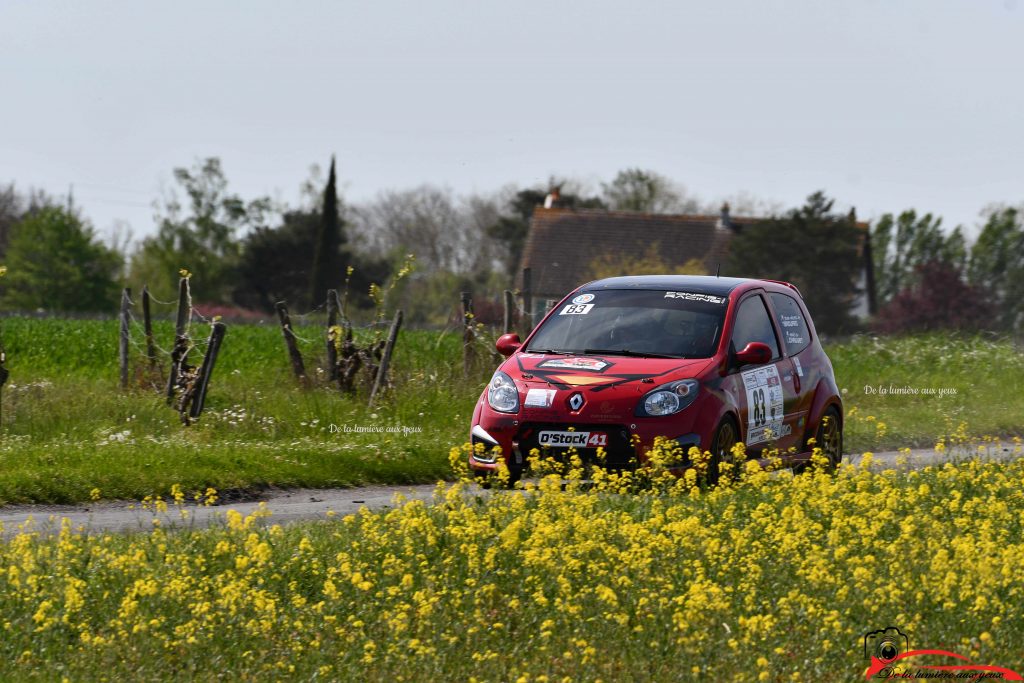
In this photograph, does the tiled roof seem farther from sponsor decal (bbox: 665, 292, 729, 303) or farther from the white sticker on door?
the white sticker on door

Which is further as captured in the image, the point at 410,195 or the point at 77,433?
the point at 410,195

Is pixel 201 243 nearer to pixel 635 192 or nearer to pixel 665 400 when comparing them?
pixel 635 192

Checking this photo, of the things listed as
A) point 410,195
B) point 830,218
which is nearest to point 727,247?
point 830,218

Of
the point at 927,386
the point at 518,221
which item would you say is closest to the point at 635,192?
the point at 518,221

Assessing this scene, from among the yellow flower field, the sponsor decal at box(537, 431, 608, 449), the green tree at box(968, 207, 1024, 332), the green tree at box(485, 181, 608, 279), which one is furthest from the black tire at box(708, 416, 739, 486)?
the green tree at box(968, 207, 1024, 332)

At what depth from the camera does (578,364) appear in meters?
12.0

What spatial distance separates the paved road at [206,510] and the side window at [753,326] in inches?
52.2

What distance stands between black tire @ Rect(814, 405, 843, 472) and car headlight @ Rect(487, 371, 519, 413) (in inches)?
119

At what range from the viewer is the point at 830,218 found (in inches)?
2589

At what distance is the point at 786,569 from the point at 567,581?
47.9 inches

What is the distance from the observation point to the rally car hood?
38.3 feet

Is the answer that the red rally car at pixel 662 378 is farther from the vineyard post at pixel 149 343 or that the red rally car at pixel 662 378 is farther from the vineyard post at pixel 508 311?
Result: the vineyard post at pixel 149 343

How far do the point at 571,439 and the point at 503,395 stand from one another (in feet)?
2.45

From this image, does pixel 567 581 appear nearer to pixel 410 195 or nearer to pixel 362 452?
pixel 362 452
